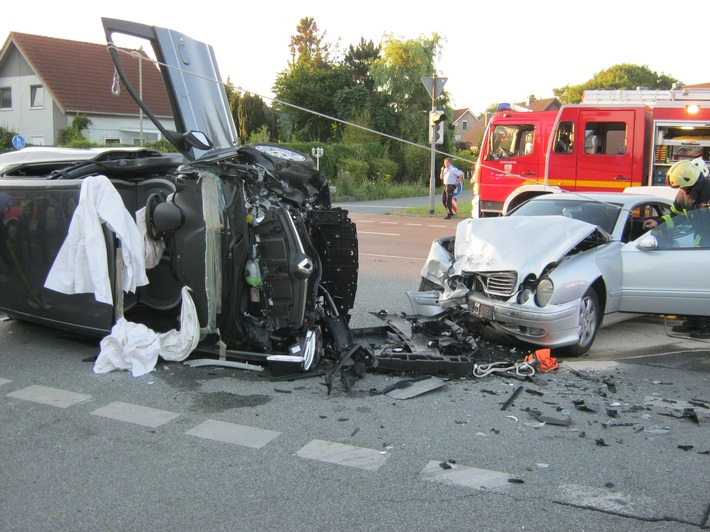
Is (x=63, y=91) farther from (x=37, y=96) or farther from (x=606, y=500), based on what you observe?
(x=606, y=500)

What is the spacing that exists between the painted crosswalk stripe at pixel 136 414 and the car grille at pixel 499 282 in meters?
2.97

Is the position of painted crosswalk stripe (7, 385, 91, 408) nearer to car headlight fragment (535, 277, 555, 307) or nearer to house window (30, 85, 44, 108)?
car headlight fragment (535, 277, 555, 307)

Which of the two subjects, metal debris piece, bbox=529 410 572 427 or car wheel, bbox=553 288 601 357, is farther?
car wheel, bbox=553 288 601 357

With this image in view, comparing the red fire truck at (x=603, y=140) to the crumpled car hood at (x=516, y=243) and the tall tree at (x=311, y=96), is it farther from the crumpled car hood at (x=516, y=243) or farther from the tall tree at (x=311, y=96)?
the tall tree at (x=311, y=96)

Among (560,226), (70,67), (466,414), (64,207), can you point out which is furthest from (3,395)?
(70,67)

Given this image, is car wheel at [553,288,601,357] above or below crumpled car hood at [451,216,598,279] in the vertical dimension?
below

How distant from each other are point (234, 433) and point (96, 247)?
2214mm

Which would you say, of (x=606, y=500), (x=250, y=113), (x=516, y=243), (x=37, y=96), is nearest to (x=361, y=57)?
(x=250, y=113)

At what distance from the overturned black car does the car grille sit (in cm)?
121

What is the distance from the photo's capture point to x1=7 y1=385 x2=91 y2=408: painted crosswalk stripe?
4.73 metres

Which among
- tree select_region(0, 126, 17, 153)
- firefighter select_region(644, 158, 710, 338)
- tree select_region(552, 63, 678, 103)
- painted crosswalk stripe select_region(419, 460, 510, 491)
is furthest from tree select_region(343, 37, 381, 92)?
painted crosswalk stripe select_region(419, 460, 510, 491)

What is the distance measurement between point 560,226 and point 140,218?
3.85 m

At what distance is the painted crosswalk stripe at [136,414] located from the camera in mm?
4389

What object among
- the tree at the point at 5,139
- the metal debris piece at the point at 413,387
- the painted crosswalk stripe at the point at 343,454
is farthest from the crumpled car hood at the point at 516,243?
the tree at the point at 5,139
